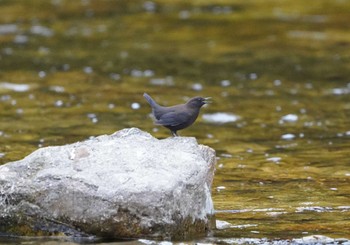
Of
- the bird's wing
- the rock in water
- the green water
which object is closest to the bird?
the bird's wing

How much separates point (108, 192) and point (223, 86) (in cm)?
1135

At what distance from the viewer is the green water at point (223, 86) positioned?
1098 centimetres

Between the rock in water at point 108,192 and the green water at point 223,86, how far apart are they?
65 cm

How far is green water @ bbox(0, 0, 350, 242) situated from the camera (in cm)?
1098

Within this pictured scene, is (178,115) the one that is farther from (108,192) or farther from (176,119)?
(108,192)

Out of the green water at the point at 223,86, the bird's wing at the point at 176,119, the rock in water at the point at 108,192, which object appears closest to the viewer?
the rock in water at the point at 108,192

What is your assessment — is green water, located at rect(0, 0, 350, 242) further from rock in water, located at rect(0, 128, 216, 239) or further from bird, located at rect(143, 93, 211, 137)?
bird, located at rect(143, 93, 211, 137)

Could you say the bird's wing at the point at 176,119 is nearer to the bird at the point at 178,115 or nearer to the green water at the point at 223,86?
the bird at the point at 178,115

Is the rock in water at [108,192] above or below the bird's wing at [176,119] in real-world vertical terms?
below

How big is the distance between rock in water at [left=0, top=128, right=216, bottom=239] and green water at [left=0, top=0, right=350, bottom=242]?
0.65m

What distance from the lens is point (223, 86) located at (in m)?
19.4

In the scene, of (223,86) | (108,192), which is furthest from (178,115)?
(223,86)

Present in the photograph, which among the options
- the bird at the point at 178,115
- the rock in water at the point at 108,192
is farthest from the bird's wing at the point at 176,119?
the rock in water at the point at 108,192

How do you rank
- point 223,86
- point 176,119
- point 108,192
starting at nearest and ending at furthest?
point 108,192, point 176,119, point 223,86
